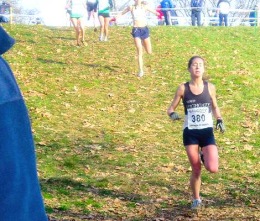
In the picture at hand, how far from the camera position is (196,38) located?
79.3 feet

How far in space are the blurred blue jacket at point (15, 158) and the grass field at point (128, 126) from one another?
19.3 feet

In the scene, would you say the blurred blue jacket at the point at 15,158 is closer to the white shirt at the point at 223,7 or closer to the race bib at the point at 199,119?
the race bib at the point at 199,119

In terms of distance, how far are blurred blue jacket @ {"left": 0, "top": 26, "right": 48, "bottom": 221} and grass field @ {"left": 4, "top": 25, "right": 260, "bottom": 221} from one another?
5875 millimetres

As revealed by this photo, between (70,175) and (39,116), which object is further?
(39,116)

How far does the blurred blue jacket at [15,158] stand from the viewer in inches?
80.6

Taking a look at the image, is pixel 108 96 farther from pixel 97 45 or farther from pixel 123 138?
pixel 97 45

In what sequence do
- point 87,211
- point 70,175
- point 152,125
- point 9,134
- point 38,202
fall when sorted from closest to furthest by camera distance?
point 9,134
point 38,202
point 87,211
point 70,175
point 152,125

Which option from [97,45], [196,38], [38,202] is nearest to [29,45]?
[97,45]

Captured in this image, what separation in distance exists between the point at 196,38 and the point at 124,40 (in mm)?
2671

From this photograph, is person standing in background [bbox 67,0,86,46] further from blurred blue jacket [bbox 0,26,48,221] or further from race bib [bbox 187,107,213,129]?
blurred blue jacket [bbox 0,26,48,221]

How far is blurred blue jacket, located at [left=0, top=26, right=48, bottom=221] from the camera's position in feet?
6.72

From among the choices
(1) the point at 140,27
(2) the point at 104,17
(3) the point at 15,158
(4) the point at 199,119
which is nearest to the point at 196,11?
(2) the point at 104,17

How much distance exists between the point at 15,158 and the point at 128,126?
1126 centimetres

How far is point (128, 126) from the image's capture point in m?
13.3
